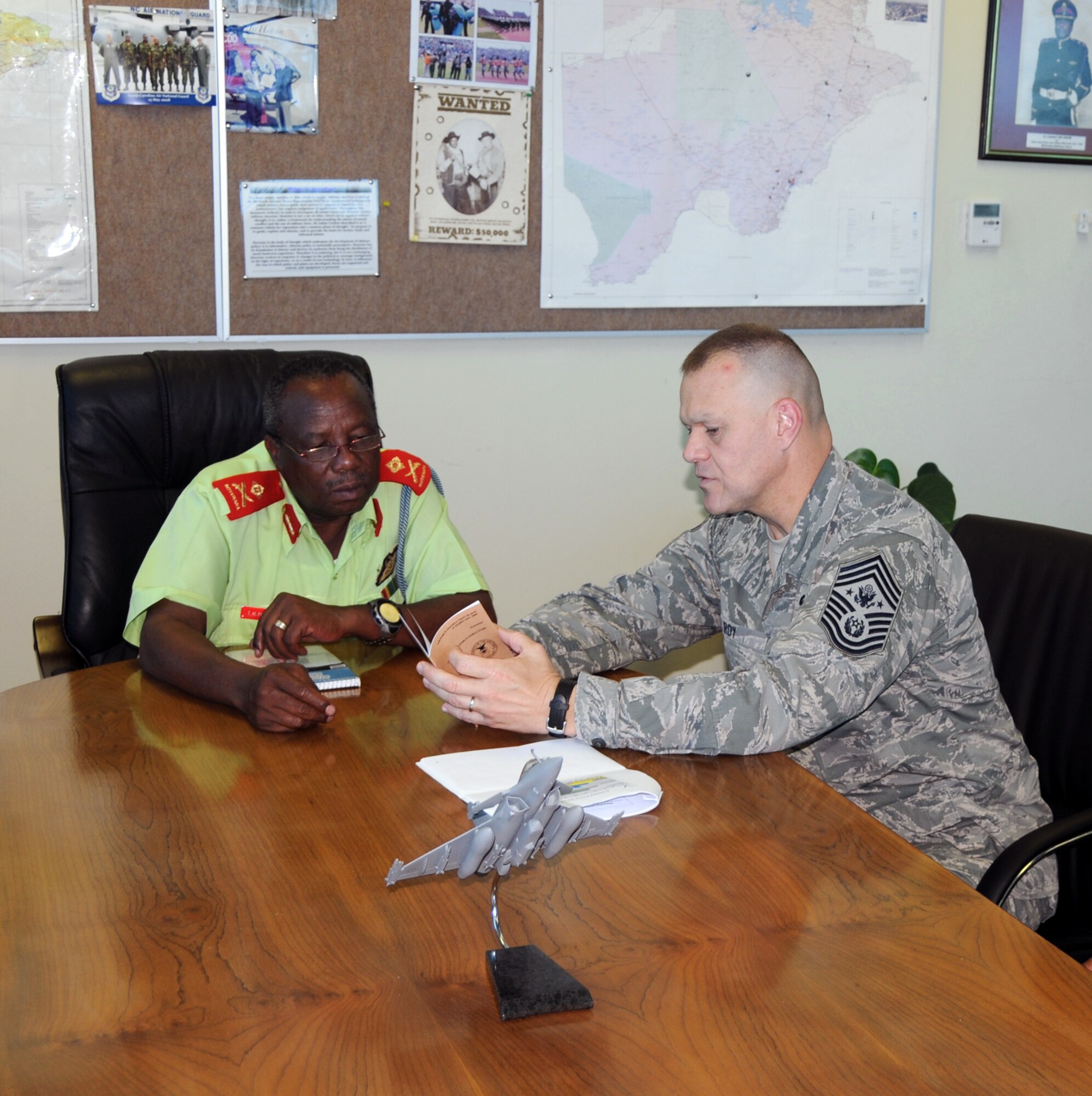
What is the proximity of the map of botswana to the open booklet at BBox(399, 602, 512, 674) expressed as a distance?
64.3 inches

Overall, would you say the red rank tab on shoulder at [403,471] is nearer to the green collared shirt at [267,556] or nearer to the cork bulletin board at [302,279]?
the green collared shirt at [267,556]

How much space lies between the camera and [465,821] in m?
1.36

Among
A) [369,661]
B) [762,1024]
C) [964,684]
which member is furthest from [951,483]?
[762,1024]

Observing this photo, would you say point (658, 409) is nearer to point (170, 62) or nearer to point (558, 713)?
point (170, 62)

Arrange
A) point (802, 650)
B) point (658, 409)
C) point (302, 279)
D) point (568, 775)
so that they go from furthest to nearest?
1. point (658, 409)
2. point (302, 279)
3. point (802, 650)
4. point (568, 775)

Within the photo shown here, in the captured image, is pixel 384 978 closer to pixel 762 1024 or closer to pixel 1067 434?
pixel 762 1024

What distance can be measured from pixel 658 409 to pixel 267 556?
4.85 feet

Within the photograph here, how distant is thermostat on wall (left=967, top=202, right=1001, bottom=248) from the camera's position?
348 centimetres

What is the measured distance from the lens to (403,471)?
230 centimetres

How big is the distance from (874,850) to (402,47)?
91.3 inches

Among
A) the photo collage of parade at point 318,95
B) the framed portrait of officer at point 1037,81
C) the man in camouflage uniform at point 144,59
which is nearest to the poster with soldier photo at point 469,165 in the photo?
the photo collage of parade at point 318,95

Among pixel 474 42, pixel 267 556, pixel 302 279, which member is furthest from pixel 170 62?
pixel 267 556

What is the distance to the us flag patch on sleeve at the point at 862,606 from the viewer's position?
1610mm

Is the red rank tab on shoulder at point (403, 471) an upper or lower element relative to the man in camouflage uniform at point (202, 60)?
lower
